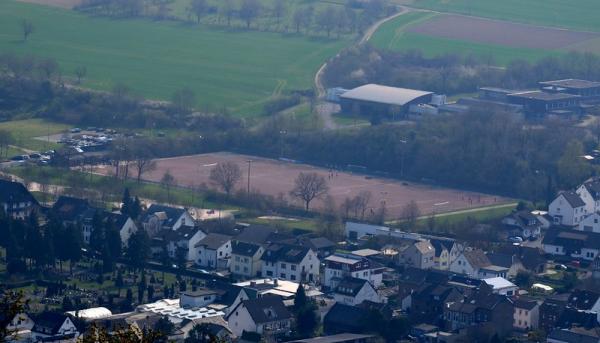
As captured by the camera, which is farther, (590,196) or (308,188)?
(308,188)

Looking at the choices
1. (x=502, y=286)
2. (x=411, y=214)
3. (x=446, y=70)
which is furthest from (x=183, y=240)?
(x=446, y=70)

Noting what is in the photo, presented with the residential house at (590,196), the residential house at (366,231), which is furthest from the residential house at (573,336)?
the residential house at (590,196)

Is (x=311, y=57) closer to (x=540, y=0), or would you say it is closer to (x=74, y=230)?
(x=540, y=0)

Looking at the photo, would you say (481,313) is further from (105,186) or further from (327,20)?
(327,20)

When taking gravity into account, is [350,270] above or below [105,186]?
above

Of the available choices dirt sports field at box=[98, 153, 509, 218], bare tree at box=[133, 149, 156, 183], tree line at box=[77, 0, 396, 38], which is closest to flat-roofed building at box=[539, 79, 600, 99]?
dirt sports field at box=[98, 153, 509, 218]

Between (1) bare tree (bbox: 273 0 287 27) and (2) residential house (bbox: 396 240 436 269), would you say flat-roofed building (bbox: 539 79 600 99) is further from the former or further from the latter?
(2) residential house (bbox: 396 240 436 269)

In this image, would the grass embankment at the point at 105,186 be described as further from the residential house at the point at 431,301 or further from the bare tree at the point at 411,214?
the residential house at the point at 431,301
